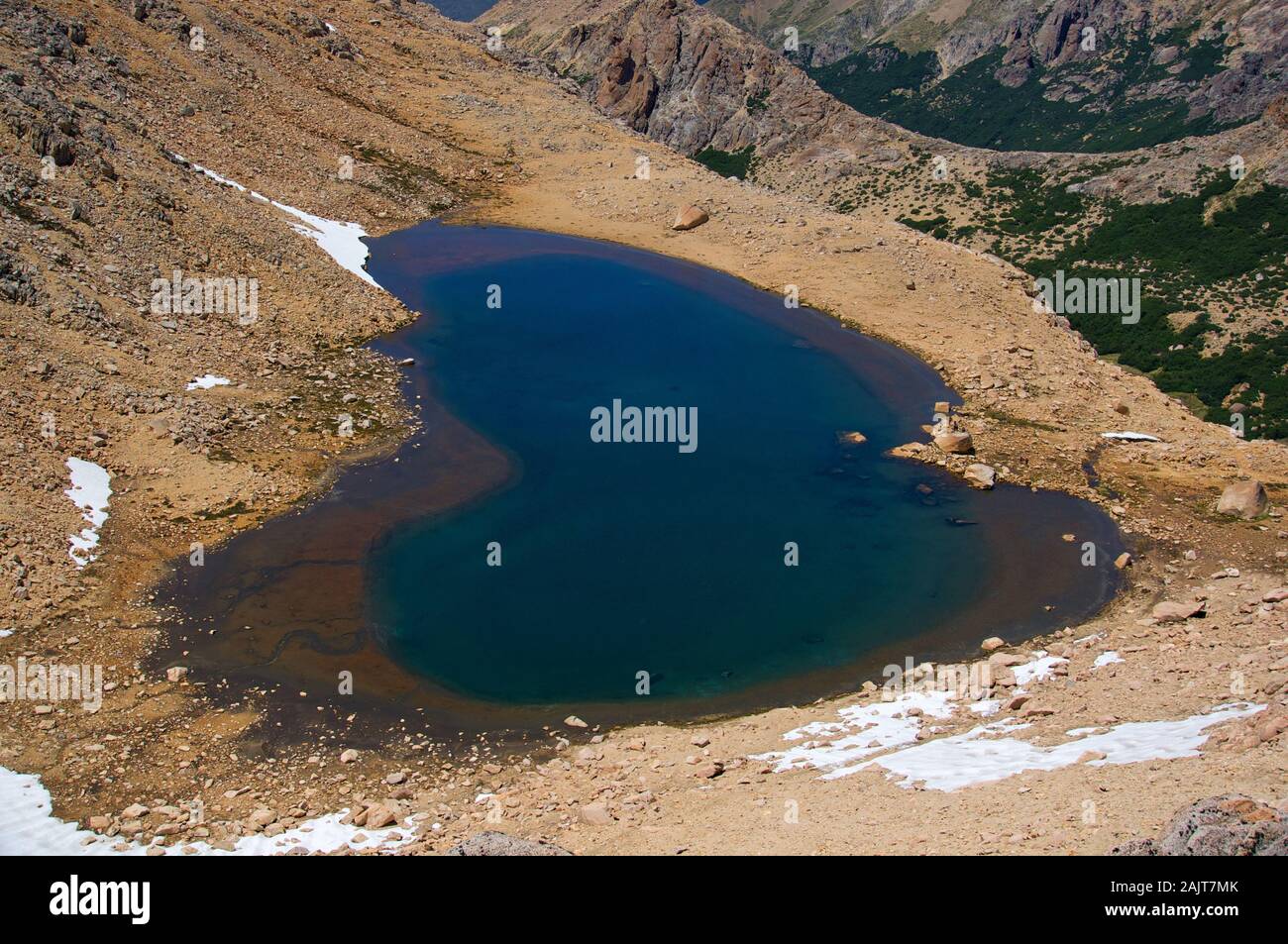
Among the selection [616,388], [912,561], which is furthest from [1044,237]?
[912,561]

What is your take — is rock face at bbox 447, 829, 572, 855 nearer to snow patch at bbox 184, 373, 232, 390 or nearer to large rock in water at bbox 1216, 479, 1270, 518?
snow patch at bbox 184, 373, 232, 390

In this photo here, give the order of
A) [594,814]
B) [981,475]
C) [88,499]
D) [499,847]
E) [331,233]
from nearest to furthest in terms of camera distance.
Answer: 1. [499,847]
2. [594,814]
3. [88,499]
4. [981,475]
5. [331,233]

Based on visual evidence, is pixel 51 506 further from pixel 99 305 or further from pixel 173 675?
pixel 99 305

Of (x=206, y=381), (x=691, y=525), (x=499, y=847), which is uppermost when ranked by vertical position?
(x=206, y=381)

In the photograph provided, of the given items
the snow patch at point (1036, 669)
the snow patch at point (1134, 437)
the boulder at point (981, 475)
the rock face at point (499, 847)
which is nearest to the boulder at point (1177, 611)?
the snow patch at point (1036, 669)

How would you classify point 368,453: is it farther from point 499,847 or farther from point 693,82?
point 693,82

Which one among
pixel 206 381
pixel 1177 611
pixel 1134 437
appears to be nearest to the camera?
pixel 1177 611

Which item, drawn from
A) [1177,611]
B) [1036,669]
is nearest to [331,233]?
[1036,669]

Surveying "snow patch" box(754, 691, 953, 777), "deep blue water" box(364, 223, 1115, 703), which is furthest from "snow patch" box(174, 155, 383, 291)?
"snow patch" box(754, 691, 953, 777)
